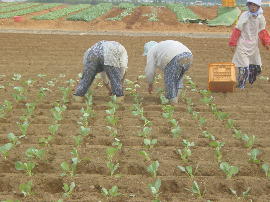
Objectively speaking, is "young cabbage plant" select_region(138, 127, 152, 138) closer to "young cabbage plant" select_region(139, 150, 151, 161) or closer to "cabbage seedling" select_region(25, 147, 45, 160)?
"young cabbage plant" select_region(139, 150, 151, 161)

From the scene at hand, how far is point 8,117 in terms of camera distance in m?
6.43

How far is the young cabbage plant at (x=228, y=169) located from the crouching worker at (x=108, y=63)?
117 inches

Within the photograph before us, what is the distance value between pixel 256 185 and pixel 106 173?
1295 millimetres

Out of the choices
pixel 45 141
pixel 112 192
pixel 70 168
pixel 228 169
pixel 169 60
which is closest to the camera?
pixel 112 192

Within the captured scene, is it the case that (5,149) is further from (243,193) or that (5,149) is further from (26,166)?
(243,193)

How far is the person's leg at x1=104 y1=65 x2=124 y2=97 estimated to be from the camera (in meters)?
7.09

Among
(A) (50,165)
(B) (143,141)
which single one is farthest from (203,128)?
(A) (50,165)

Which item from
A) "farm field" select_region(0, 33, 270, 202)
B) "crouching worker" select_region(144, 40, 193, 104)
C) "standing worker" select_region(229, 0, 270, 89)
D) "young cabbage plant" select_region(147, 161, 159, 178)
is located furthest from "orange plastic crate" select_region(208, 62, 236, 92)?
"young cabbage plant" select_region(147, 161, 159, 178)

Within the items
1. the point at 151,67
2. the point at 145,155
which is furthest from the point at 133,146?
the point at 151,67

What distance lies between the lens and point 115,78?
23.5 feet

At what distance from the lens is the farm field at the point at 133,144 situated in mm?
4203

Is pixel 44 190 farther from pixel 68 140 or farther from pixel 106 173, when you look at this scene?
pixel 68 140

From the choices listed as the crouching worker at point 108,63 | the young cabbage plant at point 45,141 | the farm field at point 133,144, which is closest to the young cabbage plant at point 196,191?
the farm field at point 133,144

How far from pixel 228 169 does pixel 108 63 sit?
10.0ft
